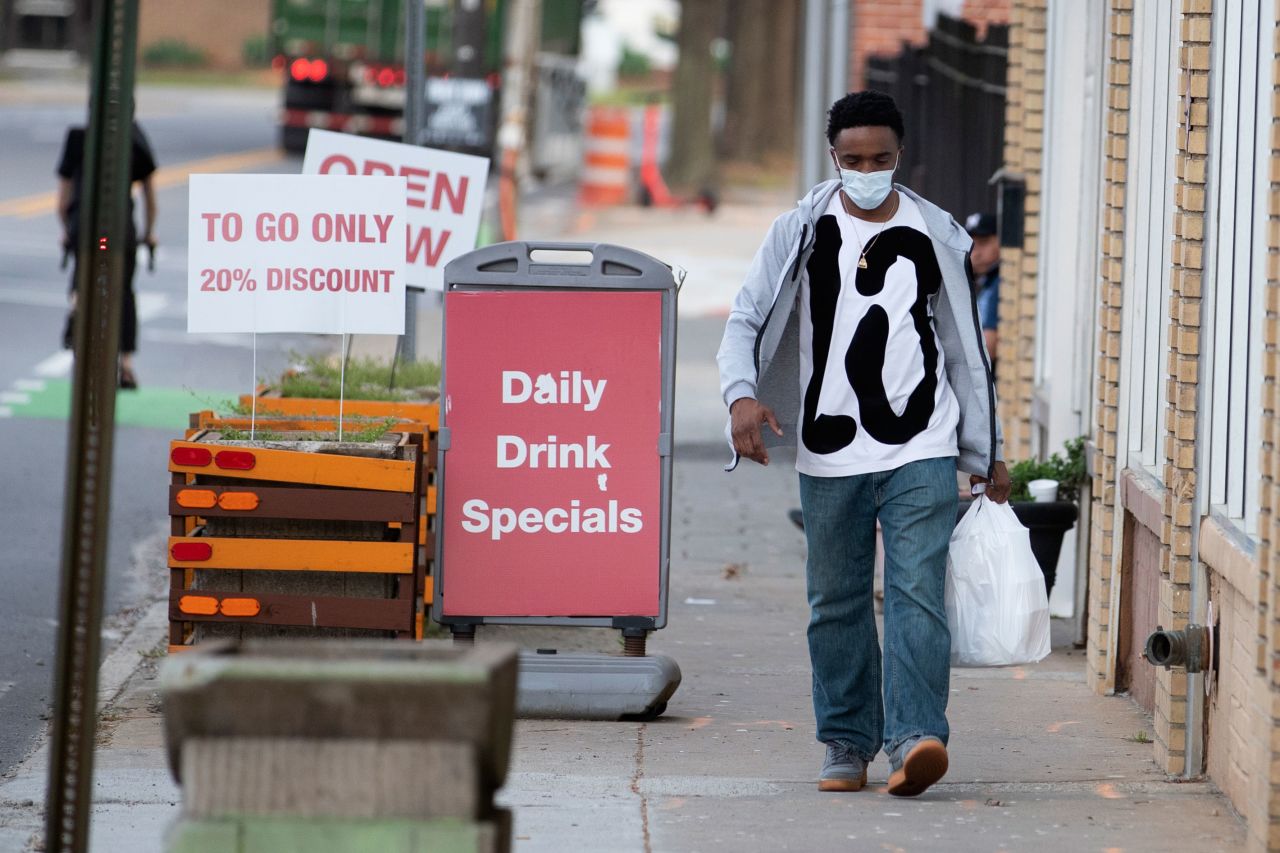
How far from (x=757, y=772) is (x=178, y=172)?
90.8 feet

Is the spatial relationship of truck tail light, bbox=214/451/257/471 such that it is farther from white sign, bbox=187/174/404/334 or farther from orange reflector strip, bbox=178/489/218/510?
white sign, bbox=187/174/404/334

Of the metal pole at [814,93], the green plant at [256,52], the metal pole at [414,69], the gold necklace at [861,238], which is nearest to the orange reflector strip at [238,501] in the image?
the gold necklace at [861,238]

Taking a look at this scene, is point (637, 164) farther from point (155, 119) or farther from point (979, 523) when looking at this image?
point (979, 523)

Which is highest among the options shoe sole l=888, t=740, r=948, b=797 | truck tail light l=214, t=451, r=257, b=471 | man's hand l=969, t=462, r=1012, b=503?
man's hand l=969, t=462, r=1012, b=503

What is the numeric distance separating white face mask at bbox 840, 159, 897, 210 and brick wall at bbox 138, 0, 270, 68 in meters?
70.7

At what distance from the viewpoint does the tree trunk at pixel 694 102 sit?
37000mm

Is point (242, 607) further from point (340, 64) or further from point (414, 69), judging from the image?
point (340, 64)

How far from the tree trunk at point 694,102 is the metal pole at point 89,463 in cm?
3306

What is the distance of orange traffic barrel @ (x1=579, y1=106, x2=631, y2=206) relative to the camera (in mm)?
34594

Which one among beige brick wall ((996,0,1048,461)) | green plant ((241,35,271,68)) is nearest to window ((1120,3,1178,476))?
beige brick wall ((996,0,1048,461))

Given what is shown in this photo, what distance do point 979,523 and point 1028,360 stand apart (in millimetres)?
3682

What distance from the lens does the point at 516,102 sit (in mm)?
32344

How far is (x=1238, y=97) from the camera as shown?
5625 mm

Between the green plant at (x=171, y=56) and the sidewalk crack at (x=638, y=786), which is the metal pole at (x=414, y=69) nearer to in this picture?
the sidewalk crack at (x=638, y=786)
